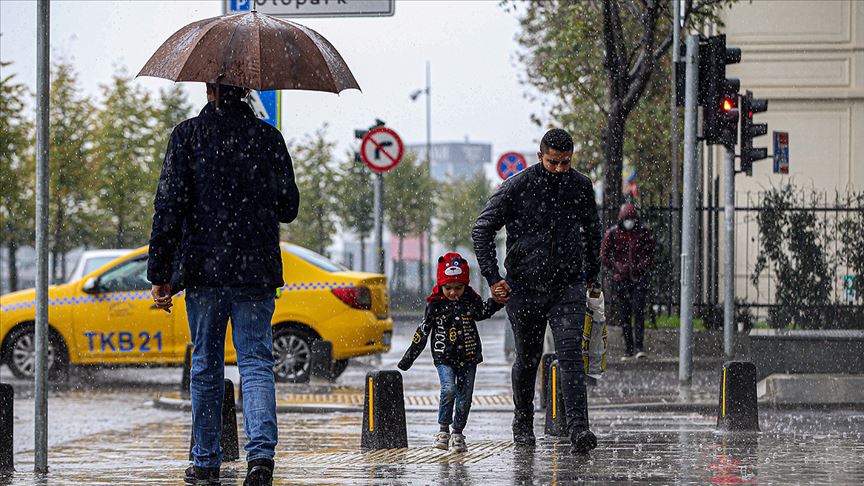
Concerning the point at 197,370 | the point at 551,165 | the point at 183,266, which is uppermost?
the point at 551,165

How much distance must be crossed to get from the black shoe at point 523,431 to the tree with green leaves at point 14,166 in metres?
16.7

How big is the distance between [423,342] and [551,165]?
150 centimetres

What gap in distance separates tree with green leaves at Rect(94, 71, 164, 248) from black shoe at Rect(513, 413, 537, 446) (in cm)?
2605

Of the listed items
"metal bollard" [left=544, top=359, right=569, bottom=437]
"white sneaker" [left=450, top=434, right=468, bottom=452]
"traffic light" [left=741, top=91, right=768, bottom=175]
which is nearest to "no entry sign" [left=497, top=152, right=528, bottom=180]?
"traffic light" [left=741, top=91, right=768, bottom=175]

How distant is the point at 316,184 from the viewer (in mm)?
44000

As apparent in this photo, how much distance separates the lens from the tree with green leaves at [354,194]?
147 ft

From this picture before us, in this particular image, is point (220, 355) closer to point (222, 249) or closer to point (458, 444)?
point (222, 249)

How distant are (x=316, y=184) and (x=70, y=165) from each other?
1167cm

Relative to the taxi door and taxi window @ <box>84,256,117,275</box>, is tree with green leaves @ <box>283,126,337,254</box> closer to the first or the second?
taxi window @ <box>84,256,117,275</box>

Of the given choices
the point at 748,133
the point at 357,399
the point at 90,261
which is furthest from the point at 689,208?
the point at 90,261

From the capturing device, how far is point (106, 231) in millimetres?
37500

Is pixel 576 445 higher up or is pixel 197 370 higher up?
pixel 197 370

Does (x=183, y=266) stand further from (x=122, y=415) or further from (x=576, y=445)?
(x=122, y=415)

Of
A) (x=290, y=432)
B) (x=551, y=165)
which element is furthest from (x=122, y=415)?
(x=551, y=165)
